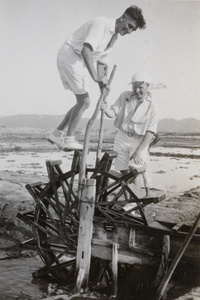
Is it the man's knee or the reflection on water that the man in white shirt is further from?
the reflection on water

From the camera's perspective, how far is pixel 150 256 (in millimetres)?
4449

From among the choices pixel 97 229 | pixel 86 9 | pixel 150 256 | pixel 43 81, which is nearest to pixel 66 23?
pixel 86 9

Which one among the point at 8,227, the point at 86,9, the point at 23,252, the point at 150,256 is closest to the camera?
the point at 150,256

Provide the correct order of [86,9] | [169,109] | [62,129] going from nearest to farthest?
[62,129]
[86,9]
[169,109]

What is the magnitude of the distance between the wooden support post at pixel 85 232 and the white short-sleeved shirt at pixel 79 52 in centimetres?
137

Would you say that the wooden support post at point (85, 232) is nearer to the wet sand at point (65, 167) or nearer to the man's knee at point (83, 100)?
the wet sand at point (65, 167)

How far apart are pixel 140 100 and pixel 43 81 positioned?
2677 mm

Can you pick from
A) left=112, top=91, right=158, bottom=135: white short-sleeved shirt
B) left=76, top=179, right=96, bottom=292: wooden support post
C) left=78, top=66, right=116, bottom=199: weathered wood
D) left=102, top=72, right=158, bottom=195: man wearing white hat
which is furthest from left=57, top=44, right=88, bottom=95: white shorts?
left=76, top=179, right=96, bottom=292: wooden support post

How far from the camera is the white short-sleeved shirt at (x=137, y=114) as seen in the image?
488 cm

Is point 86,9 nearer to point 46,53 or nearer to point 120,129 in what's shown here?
point 46,53

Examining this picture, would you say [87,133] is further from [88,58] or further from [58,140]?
[88,58]

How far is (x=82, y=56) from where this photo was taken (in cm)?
455

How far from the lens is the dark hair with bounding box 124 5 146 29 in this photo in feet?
14.7

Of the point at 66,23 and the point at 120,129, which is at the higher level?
the point at 66,23
